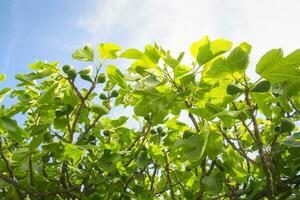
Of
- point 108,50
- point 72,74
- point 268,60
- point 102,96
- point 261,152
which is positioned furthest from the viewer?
point 102,96

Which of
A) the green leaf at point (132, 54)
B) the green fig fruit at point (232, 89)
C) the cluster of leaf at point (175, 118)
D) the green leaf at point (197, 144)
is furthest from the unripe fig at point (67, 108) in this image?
the green fig fruit at point (232, 89)

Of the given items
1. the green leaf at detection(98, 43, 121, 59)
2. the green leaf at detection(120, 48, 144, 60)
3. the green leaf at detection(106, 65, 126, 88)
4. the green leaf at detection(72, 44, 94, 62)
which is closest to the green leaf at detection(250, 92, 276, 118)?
the green leaf at detection(120, 48, 144, 60)

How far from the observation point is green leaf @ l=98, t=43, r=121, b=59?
3197 mm

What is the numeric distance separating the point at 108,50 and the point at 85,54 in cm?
20

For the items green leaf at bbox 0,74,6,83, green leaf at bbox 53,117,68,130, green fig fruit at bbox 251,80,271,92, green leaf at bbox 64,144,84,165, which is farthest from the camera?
green leaf at bbox 53,117,68,130

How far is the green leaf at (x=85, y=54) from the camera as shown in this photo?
3127mm

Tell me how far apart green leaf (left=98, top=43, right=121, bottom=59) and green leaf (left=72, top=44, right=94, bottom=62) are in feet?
0.30

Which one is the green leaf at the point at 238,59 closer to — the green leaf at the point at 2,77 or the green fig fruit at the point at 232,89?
the green fig fruit at the point at 232,89

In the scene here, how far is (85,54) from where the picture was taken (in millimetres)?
3152

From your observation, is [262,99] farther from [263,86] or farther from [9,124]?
[9,124]

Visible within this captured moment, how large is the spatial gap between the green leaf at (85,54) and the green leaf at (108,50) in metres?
0.09

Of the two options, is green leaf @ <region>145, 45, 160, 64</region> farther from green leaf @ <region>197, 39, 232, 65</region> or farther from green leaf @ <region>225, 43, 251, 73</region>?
green leaf @ <region>225, 43, 251, 73</region>

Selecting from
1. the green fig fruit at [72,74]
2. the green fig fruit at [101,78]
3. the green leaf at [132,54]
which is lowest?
the green leaf at [132,54]

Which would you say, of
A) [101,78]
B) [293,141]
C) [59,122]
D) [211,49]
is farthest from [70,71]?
[293,141]
